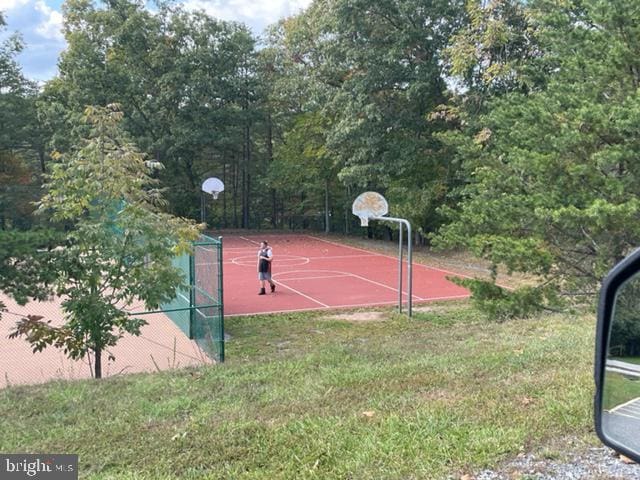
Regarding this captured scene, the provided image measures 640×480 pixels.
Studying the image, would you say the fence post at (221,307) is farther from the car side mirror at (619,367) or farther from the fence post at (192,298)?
the car side mirror at (619,367)

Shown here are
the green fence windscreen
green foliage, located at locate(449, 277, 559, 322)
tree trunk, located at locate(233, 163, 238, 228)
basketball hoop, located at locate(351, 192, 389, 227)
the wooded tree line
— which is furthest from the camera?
tree trunk, located at locate(233, 163, 238, 228)

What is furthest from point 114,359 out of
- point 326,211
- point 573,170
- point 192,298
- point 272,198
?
point 272,198

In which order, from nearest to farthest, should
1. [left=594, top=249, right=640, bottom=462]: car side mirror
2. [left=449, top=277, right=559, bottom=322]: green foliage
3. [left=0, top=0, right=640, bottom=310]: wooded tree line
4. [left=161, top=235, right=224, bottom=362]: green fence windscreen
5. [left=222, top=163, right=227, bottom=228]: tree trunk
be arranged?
[left=594, top=249, right=640, bottom=462]: car side mirror, [left=0, top=0, right=640, bottom=310]: wooded tree line, [left=161, top=235, right=224, bottom=362]: green fence windscreen, [left=449, top=277, right=559, bottom=322]: green foliage, [left=222, top=163, right=227, bottom=228]: tree trunk

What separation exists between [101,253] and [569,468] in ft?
18.4

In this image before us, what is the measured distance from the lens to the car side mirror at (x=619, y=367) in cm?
138

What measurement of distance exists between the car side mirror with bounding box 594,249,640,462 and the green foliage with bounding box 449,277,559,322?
7.58 m

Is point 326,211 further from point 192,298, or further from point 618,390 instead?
point 618,390

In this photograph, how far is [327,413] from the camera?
3.95 m

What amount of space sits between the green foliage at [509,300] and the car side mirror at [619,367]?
758 cm

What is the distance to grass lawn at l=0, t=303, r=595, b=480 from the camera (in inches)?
123

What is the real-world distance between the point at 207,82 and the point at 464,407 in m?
29.1

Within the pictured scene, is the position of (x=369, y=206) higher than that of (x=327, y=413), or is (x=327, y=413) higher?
(x=369, y=206)

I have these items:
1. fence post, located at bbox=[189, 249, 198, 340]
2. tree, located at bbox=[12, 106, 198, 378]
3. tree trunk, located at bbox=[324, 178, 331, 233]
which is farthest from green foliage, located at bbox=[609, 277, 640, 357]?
tree trunk, located at bbox=[324, 178, 331, 233]

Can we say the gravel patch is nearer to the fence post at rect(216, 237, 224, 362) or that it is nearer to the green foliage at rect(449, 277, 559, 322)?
the fence post at rect(216, 237, 224, 362)
